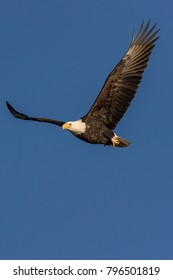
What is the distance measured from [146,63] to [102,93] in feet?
3.27

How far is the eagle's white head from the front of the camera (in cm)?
1387

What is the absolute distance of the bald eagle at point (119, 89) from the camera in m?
14.1

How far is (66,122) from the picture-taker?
46.4ft

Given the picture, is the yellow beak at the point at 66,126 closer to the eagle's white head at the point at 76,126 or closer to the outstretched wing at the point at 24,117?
the eagle's white head at the point at 76,126

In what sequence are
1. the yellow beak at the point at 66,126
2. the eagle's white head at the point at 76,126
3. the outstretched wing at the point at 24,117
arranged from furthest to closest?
the outstretched wing at the point at 24,117 → the yellow beak at the point at 66,126 → the eagle's white head at the point at 76,126

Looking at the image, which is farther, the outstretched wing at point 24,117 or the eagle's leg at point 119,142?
the outstretched wing at point 24,117

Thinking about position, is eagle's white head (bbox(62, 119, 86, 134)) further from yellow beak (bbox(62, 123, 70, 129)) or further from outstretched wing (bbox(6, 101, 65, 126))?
outstretched wing (bbox(6, 101, 65, 126))

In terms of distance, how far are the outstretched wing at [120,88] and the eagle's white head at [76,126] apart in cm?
22

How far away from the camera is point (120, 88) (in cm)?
1421

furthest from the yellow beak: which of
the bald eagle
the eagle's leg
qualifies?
the eagle's leg

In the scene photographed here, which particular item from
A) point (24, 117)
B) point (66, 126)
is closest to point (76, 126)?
point (66, 126)

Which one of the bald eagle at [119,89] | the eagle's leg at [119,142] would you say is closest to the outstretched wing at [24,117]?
the bald eagle at [119,89]

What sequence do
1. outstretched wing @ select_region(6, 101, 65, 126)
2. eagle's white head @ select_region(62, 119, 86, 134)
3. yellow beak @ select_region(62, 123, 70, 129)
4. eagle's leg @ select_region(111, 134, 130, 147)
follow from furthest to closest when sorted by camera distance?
outstretched wing @ select_region(6, 101, 65, 126) < yellow beak @ select_region(62, 123, 70, 129) < eagle's white head @ select_region(62, 119, 86, 134) < eagle's leg @ select_region(111, 134, 130, 147)
